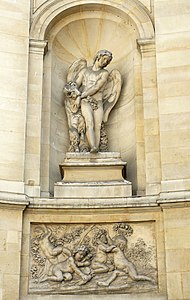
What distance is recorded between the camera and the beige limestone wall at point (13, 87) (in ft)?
36.1

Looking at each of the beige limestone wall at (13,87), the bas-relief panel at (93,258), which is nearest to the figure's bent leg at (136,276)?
the bas-relief panel at (93,258)

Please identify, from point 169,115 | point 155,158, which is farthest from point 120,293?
point 169,115

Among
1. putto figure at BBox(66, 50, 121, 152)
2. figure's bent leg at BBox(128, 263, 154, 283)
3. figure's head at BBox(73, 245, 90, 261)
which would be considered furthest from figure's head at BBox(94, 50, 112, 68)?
figure's bent leg at BBox(128, 263, 154, 283)

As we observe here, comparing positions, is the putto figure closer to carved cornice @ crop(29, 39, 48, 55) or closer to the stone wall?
the stone wall

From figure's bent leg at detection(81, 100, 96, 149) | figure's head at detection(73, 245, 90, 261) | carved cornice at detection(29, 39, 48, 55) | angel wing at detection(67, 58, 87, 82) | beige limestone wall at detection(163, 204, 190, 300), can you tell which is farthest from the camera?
angel wing at detection(67, 58, 87, 82)

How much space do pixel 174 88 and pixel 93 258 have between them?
3.42 metres

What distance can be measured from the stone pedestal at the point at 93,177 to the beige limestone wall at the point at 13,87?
0.86 metres

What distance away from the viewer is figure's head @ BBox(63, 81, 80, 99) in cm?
1206

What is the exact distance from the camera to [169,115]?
11.2m

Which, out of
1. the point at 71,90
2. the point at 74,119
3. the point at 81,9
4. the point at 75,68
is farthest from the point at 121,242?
the point at 81,9

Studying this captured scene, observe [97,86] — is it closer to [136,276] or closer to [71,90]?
[71,90]

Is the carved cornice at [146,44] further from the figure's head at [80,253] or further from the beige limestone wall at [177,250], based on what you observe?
the figure's head at [80,253]

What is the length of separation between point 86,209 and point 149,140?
179 centimetres

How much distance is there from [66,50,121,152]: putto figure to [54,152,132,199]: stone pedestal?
30cm
